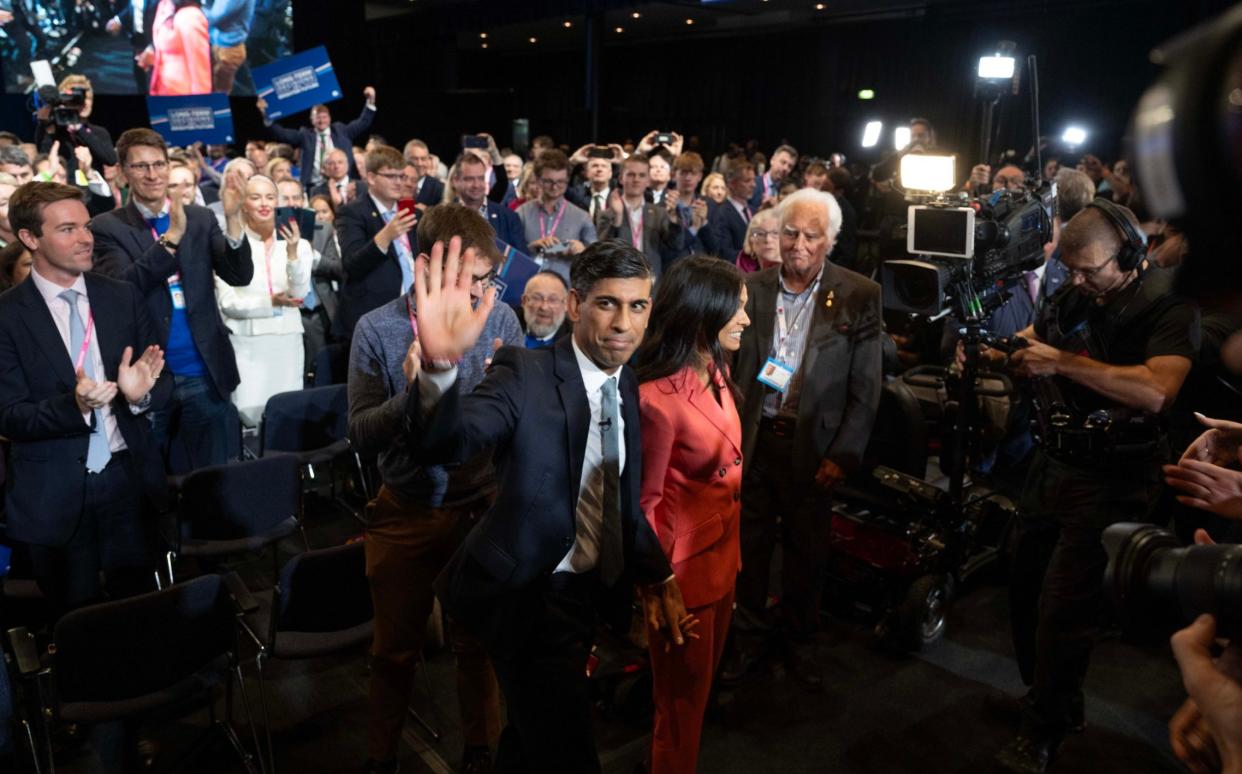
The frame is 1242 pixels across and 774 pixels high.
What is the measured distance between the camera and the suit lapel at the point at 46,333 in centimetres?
275

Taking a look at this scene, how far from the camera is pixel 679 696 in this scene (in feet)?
7.59

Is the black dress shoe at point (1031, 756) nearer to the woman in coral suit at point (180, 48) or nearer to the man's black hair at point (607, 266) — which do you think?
the man's black hair at point (607, 266)

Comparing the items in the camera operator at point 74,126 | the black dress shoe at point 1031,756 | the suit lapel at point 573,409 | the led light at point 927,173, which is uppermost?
the camera operator at point 74,126

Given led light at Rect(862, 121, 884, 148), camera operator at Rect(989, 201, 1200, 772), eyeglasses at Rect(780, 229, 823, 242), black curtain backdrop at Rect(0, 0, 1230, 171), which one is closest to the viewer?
camera operator at Rect(989, 201, 1200, 772)

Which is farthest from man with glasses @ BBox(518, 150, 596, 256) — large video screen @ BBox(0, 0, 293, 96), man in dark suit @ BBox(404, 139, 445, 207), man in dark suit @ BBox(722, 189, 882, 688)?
large video screen @ BBox(0, 0, 293, 96)

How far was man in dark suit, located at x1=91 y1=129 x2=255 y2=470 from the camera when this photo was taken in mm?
3707

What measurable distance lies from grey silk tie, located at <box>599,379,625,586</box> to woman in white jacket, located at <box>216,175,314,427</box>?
119 inches

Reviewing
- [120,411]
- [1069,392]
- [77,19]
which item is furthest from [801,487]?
[77,19]

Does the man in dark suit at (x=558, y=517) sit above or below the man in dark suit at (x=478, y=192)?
below

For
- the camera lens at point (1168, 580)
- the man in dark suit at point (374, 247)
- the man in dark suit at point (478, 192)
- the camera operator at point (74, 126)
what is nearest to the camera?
the camera lens at point (1168, 580)

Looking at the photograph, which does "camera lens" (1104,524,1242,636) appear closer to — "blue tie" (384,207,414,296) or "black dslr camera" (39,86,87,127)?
"blue tie" (384,207,414,296)

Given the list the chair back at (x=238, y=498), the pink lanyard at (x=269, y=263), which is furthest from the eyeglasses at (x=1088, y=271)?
the pink lanyard at (x=269, y=263)

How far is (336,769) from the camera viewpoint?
2.82m

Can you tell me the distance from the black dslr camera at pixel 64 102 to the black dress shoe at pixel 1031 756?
272 inches
